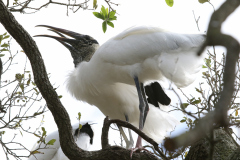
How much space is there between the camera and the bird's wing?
350 cm

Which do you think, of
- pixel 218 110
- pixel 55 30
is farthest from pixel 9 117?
pixel 218 110


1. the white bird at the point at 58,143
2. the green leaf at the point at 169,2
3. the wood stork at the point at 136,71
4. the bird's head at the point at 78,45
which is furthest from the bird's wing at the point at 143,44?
the white bird at the point at 58,143

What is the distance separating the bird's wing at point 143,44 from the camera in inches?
138

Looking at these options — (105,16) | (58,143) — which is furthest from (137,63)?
(58,143)

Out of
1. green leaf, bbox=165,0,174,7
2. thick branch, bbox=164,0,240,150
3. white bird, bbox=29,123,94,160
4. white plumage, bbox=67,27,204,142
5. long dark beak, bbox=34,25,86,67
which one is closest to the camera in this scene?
thick branch, bbox=164,0,240,150

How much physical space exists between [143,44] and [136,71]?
298 millimetres

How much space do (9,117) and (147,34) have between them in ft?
5.73

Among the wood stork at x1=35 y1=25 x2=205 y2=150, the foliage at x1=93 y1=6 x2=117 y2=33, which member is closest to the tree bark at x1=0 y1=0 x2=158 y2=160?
the wood stork at x1=35 y1=25 x2=205 y2=150

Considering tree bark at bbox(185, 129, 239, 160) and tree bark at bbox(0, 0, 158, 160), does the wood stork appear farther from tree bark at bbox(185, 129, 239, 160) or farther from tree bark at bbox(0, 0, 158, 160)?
tree bark at bbox(185, 129, 239, 160)

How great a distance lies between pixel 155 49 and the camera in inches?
140

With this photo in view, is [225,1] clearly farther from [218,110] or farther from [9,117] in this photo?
[9,117]

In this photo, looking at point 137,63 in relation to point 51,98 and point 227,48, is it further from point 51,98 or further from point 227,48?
point 227,48

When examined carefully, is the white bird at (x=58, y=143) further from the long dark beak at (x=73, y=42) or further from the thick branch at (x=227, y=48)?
the thick branch at (x=227, y=48)

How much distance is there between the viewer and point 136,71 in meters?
3.64
